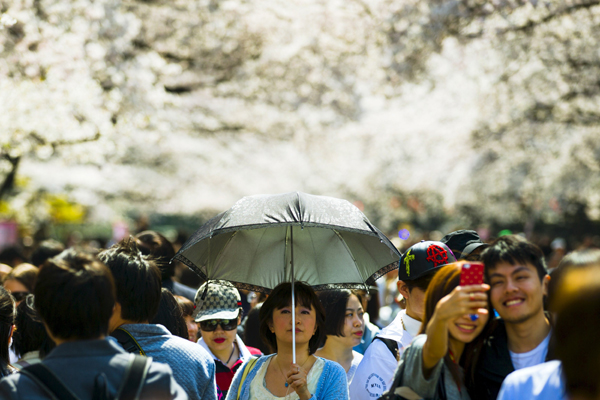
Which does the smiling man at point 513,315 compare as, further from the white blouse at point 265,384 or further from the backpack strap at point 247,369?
the backpack strap at point 247,369

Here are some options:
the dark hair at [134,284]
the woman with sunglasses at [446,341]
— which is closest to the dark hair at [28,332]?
the dark hair at [134,284]

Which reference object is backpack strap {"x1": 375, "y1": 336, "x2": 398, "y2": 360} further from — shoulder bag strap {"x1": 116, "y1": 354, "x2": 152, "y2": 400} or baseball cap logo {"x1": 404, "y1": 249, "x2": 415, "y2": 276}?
shoulder bag strap {"x1": 116, "y1": 354, "x2": 152, "y2": 400}

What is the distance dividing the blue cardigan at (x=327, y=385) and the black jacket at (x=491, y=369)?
80 cm

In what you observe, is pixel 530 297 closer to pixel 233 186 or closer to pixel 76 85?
pixel 76 85

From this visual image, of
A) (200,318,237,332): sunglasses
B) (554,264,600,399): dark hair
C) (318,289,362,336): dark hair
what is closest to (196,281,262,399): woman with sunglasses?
(200,318,237,332): sunglasses

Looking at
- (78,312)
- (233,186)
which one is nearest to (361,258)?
(78,312)

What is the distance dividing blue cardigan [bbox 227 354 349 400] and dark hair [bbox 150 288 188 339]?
1.66ft

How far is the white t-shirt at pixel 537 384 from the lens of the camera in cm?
189

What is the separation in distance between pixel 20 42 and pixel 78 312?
7.30 metres

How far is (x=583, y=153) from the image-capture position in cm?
1302

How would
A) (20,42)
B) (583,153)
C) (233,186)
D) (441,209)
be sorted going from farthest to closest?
(441,209), (233,186), (583,153), (20,42)

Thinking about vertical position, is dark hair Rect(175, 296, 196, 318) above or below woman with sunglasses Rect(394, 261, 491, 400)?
Result: below

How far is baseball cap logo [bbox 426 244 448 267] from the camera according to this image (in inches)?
120

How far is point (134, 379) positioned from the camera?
1.90 meters
